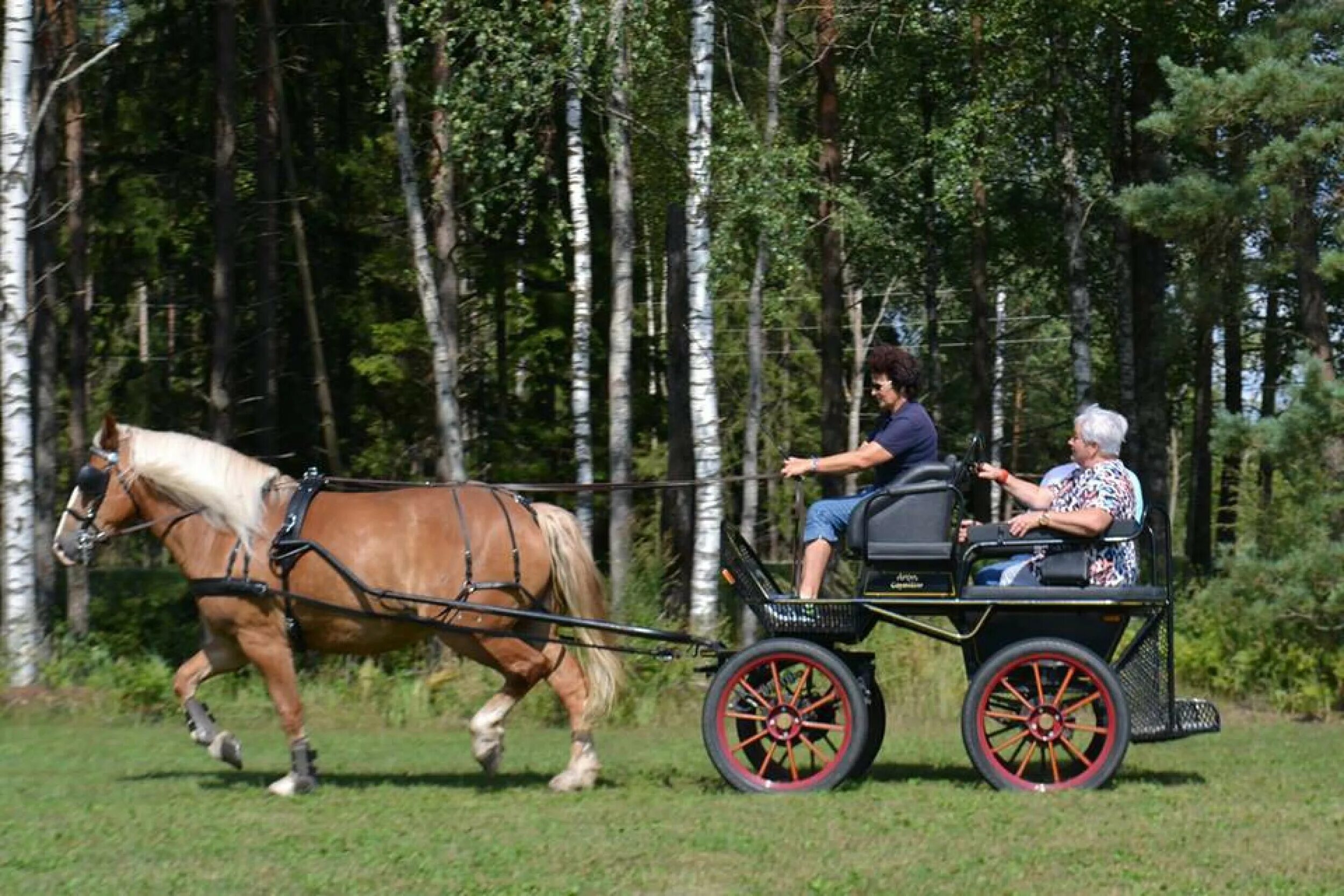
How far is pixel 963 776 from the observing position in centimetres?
1064

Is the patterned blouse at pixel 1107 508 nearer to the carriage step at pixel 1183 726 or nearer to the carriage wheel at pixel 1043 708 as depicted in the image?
the carriage wheel at pixel 1043 708

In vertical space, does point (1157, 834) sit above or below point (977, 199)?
below

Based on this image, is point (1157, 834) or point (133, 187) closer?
point (1157, 834)

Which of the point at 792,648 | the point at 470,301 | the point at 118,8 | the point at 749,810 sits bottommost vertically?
the point at 749,810

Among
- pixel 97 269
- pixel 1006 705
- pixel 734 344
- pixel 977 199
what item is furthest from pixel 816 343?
pixel 1006 705

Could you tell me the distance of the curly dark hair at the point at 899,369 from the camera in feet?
31.9

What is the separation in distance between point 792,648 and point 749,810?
985 mm

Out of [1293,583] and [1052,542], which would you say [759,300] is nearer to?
[1293,583]

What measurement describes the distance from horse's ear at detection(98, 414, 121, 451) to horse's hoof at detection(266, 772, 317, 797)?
2082mm

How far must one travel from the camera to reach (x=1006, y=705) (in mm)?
9555

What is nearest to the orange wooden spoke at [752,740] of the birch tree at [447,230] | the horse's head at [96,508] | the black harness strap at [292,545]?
the black harness strap at [292,545]

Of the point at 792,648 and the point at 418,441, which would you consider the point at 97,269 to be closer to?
the point at 418,441

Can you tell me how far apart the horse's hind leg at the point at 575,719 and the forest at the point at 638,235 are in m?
5.47

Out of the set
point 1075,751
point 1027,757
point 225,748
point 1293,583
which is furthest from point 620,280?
point 1075,751
